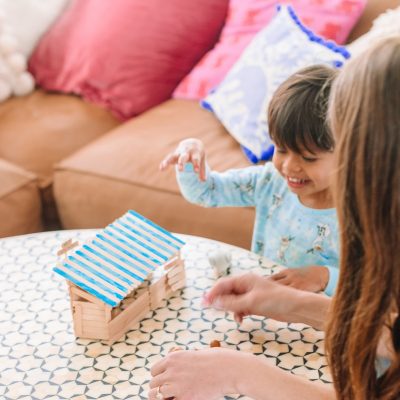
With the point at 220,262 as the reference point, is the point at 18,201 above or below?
below

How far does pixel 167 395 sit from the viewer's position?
0.88 m

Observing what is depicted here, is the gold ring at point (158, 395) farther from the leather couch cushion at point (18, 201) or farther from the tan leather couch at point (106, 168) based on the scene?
the leather couch cushion at point (18, 201)

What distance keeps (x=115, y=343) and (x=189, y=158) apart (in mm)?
407

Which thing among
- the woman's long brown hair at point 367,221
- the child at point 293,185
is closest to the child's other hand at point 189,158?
the child at point 293,185

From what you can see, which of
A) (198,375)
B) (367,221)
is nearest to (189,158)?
(198,375)

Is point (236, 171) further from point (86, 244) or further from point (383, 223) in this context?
point (383, 223)

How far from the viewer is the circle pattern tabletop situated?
3.18 feet

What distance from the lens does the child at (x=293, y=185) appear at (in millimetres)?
1110

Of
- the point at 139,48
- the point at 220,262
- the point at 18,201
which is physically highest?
the point at 139,48

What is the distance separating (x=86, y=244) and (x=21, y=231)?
863 millimetres

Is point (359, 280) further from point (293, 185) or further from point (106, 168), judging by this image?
point (106, 168)

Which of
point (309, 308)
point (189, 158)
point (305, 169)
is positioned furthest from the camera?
point (189, 158)

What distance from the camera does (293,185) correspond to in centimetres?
120

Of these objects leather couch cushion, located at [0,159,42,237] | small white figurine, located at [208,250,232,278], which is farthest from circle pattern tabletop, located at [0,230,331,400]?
leather couch cushion, located at [0,159,42,237]
